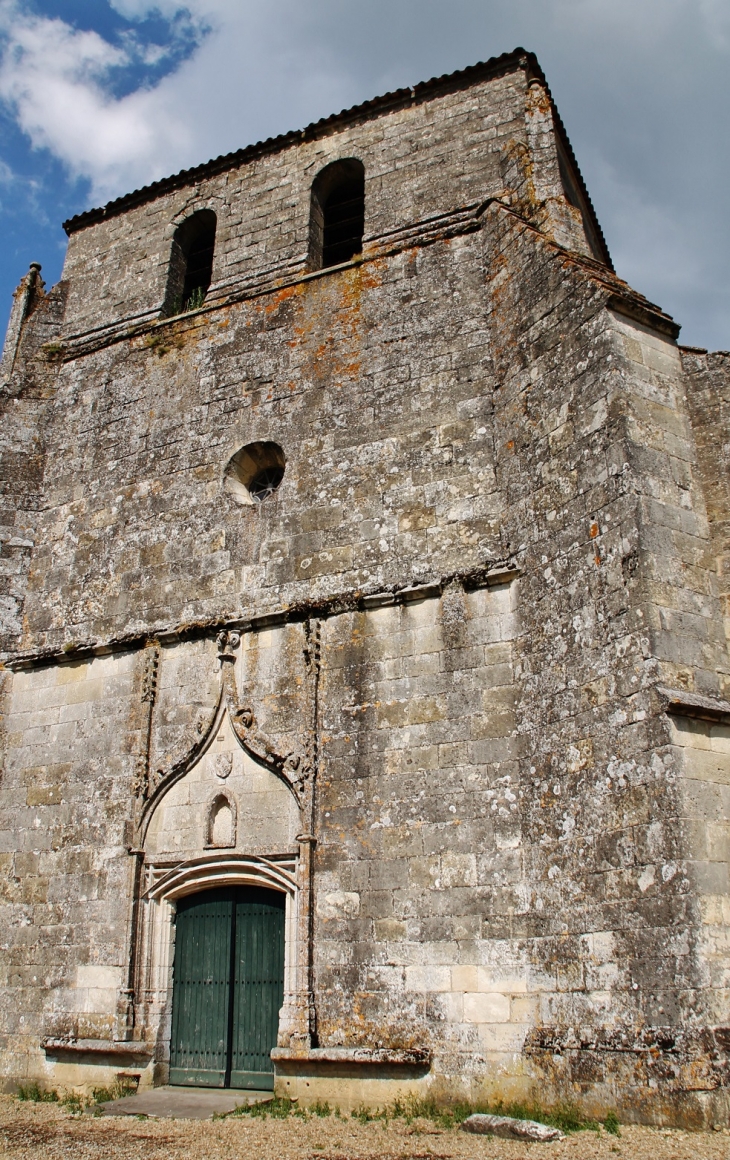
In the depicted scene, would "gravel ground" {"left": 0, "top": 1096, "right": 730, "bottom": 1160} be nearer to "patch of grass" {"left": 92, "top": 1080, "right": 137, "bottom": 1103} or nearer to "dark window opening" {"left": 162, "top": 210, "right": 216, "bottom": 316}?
"patch of grass" {"left": 92, "top": 1080, "right": 137, "bottom": 1103}

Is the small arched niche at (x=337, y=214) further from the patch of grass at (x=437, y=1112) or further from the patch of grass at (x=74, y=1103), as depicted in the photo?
the patch of grass at (x=74, y=1103)

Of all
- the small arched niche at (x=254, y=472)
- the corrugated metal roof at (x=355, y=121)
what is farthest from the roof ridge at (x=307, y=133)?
the small arched niche at (x=254, y=472)

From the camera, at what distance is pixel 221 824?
24.4ft

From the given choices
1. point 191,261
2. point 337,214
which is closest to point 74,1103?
point 191,261

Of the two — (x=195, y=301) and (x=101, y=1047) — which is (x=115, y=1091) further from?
(x=195, y=301)

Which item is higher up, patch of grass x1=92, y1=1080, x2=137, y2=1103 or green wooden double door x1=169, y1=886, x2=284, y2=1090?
green wooden double door x1=169, y1=886, x2=284, y2=1090

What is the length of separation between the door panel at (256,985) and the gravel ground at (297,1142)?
2.78 ft

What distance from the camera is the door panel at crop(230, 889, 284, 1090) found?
6902 millimetres

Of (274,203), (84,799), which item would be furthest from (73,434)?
(84,799)

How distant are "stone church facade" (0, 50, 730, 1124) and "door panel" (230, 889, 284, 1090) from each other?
3cm

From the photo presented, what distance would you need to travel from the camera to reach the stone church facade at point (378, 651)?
5.69 meters

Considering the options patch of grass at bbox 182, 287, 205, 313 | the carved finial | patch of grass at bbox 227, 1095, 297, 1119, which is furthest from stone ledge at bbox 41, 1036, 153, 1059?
patch of grass at bbox 182, 287, 205, 313

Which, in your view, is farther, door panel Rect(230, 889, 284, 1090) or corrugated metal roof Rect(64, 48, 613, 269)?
corrugated metal roof Rect(64, 48, 613, 269)

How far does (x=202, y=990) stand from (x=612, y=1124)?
3.37 meters
